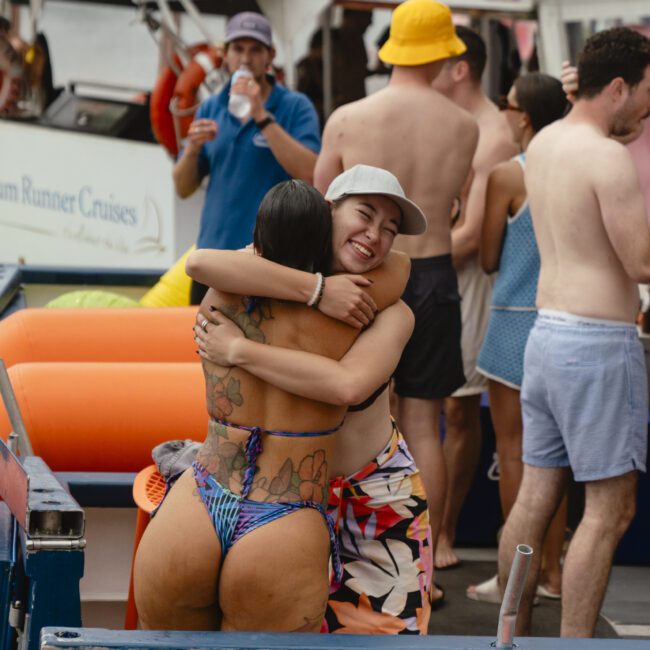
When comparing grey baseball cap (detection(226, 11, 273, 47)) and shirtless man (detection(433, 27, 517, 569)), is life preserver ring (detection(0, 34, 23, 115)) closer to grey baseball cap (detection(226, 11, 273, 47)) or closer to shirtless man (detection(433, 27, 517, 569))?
grey baseball cap (detection(226, 11, 273, 47))

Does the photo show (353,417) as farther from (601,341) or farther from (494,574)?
(494,574)

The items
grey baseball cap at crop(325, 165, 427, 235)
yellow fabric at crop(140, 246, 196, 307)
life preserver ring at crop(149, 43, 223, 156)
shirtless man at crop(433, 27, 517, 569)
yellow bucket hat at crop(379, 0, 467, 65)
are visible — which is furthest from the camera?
life preserver ring at crop(149, 43, 223, 156)

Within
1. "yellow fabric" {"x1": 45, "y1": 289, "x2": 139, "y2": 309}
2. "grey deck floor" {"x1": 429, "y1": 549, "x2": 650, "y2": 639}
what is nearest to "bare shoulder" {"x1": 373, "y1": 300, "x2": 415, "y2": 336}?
"grey deck floor" {"x1": 429, "y1": 549, "x2": 650, "y2": 639}

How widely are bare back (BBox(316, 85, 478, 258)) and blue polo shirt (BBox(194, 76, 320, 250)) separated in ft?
2.94

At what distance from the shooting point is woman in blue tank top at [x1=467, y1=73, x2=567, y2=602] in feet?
14.9

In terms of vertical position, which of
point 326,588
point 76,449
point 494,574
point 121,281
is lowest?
point 494,574

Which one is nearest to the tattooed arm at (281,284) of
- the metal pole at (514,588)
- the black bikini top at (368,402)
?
the black bikini top at (368,402)

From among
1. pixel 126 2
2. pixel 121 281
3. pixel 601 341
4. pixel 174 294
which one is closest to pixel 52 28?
pixel 126 2

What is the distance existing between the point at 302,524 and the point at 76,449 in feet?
3.81

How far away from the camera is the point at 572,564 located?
12.1 ft

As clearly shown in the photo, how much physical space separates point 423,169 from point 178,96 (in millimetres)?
6379

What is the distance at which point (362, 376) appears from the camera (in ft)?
8.32

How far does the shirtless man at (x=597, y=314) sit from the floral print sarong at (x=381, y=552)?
38.6 inches

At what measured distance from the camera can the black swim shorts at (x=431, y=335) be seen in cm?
446
